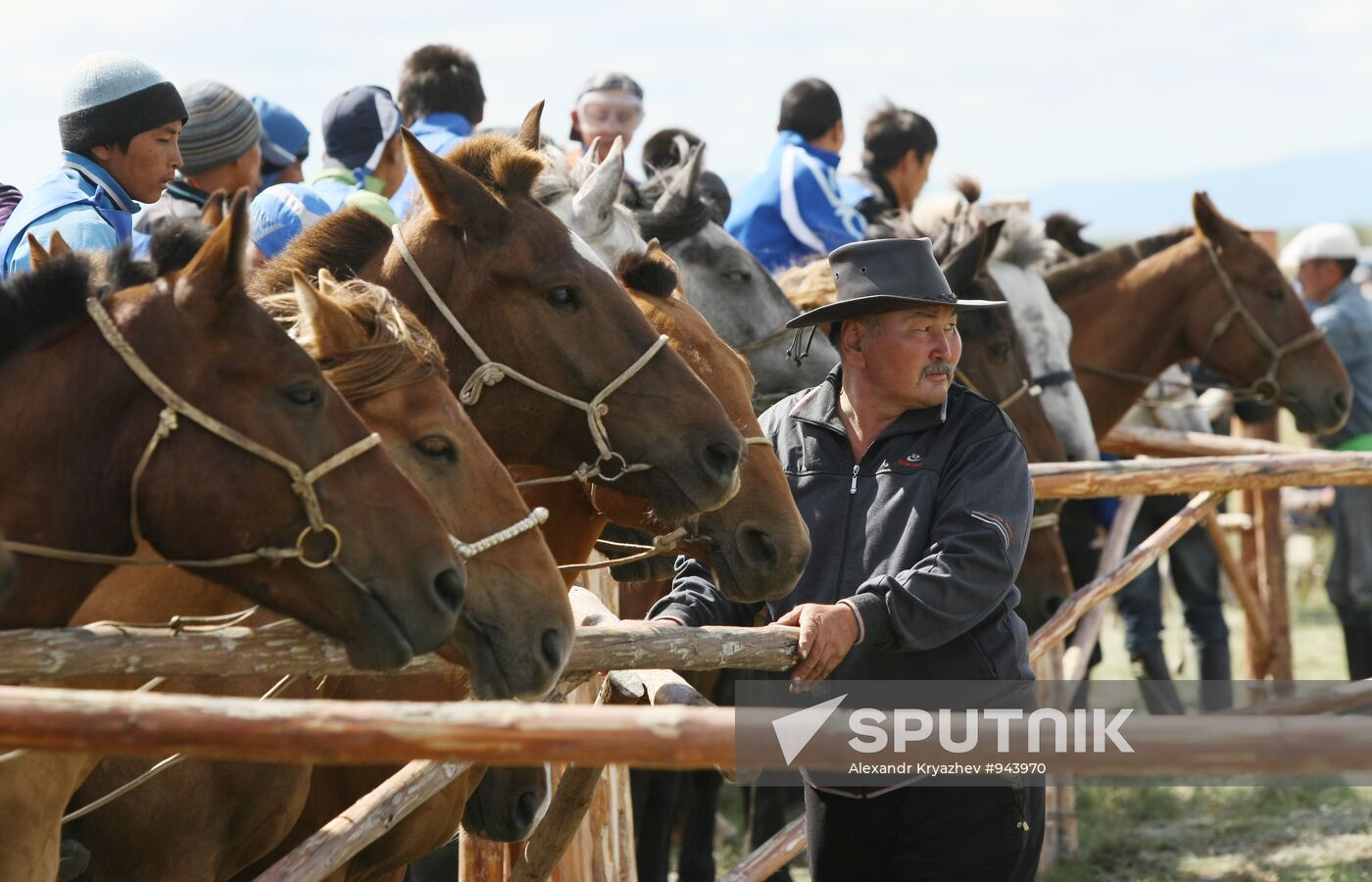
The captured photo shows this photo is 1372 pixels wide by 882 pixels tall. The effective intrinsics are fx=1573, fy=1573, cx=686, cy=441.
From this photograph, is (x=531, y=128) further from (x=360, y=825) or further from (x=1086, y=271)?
(x=1086, y=271)

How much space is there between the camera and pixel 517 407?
4.12 m

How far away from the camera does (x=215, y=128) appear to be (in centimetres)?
579

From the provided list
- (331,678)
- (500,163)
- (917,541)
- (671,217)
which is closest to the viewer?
(917,541)

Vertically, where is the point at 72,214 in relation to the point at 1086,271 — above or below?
above

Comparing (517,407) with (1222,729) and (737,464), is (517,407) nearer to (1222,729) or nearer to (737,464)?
(737,464)

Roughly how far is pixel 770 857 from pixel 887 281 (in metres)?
1.92

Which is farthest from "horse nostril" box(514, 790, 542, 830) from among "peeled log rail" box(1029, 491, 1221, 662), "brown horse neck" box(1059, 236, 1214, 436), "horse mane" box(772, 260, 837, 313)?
"brown horse neck" box(1059, 236, 1214, 436)

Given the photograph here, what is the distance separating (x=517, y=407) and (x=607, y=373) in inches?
10.3

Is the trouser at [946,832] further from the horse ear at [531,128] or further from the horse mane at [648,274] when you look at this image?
the horse ear at [531,128]

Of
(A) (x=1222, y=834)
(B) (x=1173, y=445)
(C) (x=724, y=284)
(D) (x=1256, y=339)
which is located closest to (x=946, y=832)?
(C) (x=724, y=284)

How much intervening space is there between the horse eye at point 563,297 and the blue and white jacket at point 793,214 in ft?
13.1

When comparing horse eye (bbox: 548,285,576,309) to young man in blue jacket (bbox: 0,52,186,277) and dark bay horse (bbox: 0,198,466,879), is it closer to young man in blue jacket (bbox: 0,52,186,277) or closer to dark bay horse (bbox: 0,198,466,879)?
dark bay horse (bbox: 0,198,466,879)

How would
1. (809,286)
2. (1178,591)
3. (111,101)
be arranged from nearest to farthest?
(111,101), (809,286), (1178,591)

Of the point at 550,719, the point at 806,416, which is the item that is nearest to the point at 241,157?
the point at 806,416
